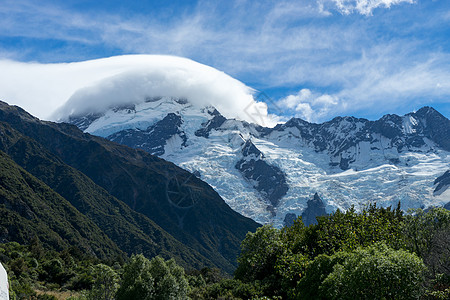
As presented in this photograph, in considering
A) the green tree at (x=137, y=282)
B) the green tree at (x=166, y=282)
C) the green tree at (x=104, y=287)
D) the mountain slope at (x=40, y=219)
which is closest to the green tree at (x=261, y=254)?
the green tree at (x=166, y=282)

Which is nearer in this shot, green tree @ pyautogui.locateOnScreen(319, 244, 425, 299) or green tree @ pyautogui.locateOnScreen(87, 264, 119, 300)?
green tree @ pyautogui.locateOnScreen(319, 244, 425, 299)

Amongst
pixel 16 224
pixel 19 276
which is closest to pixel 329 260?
pixel 19 276

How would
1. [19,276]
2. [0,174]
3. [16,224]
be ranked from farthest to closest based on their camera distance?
[0,174], [16,224], [19,276]

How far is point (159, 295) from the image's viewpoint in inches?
1399

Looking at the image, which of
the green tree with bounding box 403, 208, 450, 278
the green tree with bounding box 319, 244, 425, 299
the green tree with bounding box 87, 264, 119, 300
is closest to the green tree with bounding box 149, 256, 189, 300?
the green tree with bounding box 87, 264, 119, 300

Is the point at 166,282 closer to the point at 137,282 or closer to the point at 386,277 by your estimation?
the point at 137,282

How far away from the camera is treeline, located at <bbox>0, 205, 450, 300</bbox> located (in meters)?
19.0

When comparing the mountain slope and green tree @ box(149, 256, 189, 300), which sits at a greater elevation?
green tree @ box(149, 256, 189, 300)

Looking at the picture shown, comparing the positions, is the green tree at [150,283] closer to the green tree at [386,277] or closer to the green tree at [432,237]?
the green tree at [386,277]

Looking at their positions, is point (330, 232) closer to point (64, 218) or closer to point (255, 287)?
point (255, 287)

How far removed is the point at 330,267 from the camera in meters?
26.5

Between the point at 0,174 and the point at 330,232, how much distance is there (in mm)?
169883

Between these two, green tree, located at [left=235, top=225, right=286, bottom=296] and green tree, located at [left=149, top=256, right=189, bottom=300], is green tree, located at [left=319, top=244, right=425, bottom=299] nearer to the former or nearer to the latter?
green tree, located at [left=235, top=225, right=286, bottom=296]

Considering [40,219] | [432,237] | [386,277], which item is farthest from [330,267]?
[40,219]
